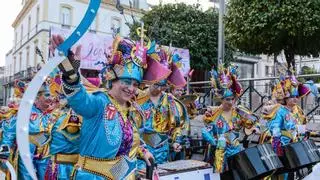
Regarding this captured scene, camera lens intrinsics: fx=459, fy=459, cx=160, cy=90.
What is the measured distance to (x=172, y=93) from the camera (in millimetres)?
6414

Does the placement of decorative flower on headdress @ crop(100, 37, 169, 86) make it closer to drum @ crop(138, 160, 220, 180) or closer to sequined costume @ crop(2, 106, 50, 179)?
drum @ crop(138, 160, 220, 180)

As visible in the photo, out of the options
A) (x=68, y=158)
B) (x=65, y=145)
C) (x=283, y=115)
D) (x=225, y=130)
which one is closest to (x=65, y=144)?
(x=65, y=145)

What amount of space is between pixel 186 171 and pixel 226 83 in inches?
69.9

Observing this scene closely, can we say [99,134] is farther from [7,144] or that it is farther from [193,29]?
[193,29]

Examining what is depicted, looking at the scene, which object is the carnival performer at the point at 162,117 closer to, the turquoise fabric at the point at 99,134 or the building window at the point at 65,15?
the turquoise fabric at the point at 99,134

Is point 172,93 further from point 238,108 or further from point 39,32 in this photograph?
point 39,32

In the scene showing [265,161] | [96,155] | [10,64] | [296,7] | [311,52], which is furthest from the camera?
[10,64]

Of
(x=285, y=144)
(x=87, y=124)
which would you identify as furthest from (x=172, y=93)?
(x=87, y=124)

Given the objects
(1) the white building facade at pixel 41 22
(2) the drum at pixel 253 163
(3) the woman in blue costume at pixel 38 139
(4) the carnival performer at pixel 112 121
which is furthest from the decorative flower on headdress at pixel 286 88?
(1) the white building facade at pixel 41 22

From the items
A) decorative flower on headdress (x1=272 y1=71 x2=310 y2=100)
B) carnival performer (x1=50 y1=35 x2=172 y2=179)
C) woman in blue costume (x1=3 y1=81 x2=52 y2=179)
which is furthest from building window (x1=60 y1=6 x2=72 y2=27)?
carnival performer (x1=50 y1=35 x2=172 y2=179)

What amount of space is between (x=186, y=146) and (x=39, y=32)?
30.7 metres

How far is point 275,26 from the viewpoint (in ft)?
42.2

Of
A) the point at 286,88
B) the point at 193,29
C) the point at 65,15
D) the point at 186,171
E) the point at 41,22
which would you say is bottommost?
the point at 186,171

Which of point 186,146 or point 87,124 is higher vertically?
point 87,124
